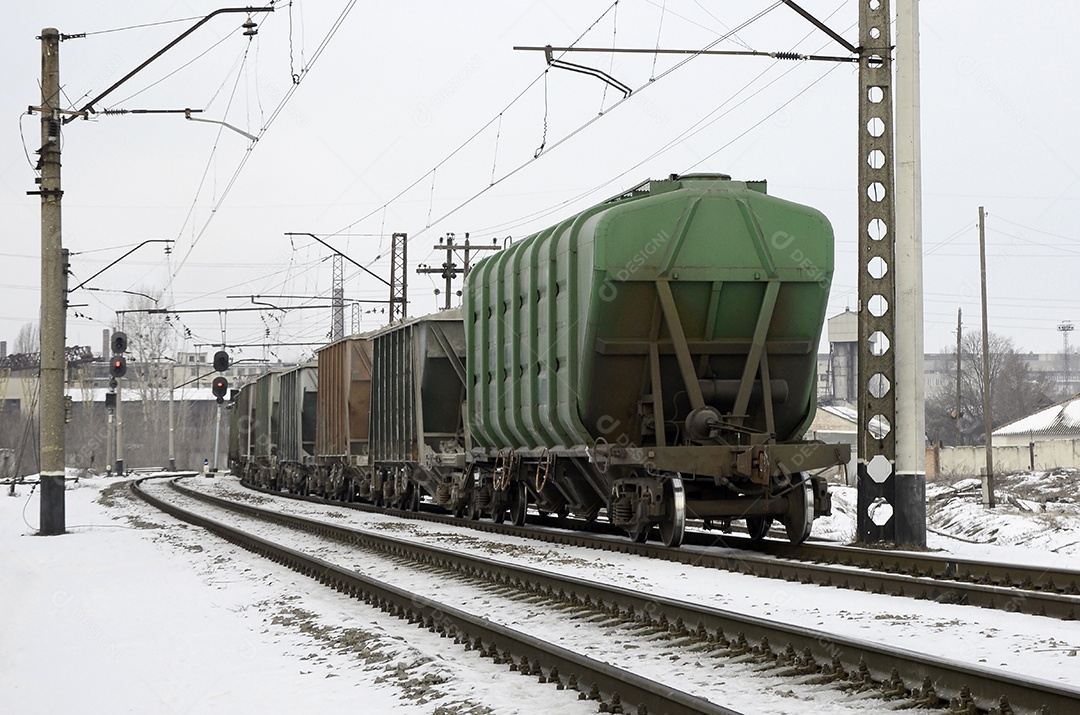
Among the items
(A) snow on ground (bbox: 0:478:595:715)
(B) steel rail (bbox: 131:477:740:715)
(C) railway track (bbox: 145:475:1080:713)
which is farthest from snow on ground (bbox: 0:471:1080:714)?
(C) railway track (bbox: 145:475:1080:713)

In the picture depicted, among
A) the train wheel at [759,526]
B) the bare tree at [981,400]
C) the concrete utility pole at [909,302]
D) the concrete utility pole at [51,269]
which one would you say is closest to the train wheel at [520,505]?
the train wheel at [759,526]

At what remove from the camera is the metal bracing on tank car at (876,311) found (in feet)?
47.4

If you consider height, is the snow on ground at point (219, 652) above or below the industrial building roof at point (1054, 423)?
below

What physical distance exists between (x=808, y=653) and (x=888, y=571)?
4.79 metres

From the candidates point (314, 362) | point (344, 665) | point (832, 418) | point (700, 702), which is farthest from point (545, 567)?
point (832, 418)

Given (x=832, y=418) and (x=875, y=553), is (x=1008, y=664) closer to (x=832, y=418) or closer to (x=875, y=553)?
(x=875, y=553)

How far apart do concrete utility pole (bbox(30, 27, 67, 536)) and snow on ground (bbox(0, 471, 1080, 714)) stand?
12.8ft

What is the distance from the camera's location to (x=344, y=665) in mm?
7434

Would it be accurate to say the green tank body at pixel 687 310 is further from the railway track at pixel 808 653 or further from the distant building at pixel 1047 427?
the distant building at pixel 1047 427

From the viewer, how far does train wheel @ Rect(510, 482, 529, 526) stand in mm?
17859

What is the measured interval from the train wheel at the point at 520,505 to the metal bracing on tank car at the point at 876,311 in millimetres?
5234

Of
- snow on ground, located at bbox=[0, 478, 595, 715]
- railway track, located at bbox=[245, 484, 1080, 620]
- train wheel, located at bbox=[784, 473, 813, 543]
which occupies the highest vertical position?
train wheel, located at bbox=[784, 473, 813, 543]

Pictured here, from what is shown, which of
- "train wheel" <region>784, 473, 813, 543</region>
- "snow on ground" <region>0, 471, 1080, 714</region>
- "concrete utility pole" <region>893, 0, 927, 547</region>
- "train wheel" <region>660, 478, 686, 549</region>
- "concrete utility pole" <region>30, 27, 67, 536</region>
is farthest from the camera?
"concrete utility pole" <region>30, 27, 67, 536</region>

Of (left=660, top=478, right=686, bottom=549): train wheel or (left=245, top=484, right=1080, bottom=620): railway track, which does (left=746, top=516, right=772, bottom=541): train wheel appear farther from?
(left=660, top=478, right=686, bottom=549): train wheel
